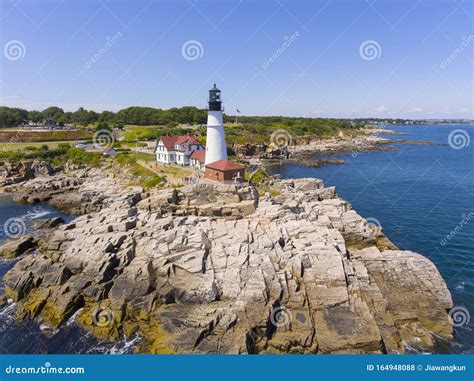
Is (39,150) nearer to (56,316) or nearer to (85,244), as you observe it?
(85,244)

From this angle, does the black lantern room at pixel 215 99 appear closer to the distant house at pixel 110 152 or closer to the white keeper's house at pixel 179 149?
the white keeper's house at pixel 179 149

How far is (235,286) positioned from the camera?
57.5 ft

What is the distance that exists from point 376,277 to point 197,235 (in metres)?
11.6

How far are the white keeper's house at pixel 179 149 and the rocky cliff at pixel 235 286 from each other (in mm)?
19201

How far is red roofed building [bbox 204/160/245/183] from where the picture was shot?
30312 mm

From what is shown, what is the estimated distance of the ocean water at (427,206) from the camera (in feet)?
70.2

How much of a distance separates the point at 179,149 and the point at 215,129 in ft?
38.0

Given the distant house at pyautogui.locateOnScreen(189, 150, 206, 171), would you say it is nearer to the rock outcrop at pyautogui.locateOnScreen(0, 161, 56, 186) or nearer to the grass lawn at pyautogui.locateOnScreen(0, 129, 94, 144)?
the rock outcrop at pyautogui.locateOnScreen(0, 161, 56, 186)

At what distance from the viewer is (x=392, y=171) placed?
197 ft

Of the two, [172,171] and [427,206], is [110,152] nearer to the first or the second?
[172,171]

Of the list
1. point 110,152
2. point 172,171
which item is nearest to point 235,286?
point 172,171

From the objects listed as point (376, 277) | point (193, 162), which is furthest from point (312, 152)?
point (376, 277)

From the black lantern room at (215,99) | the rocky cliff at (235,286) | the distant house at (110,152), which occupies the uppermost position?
the black lantern room at (215,99)

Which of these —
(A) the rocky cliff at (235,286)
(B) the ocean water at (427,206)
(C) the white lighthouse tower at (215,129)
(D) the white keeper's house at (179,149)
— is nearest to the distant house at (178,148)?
(D) the white keeper's house at (179,149)
